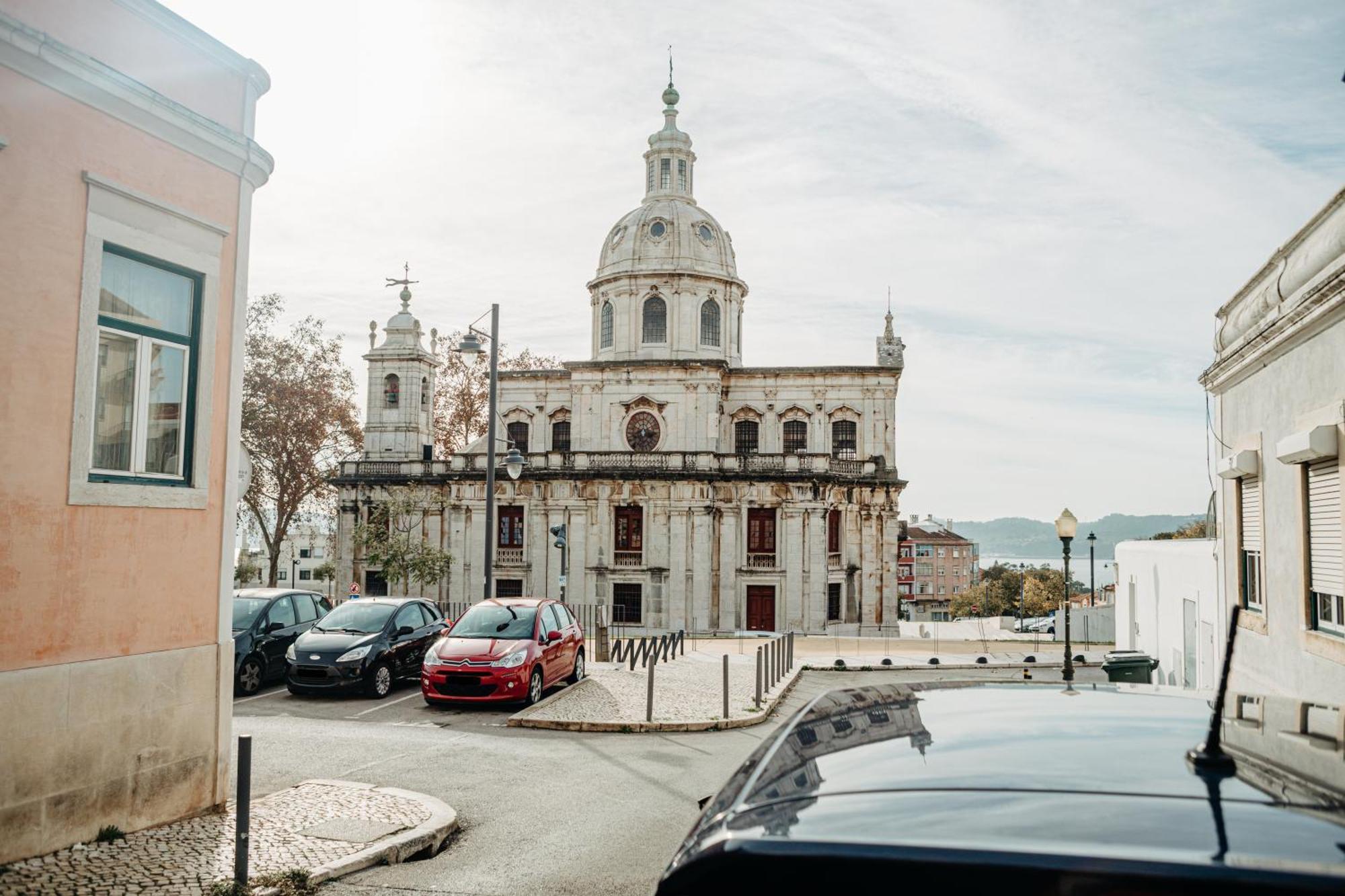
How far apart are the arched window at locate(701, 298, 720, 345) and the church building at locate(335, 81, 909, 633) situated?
8cm

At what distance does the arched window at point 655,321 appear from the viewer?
51.2 m

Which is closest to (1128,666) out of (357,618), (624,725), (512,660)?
(624,725)

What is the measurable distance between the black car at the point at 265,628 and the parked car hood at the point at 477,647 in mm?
3071

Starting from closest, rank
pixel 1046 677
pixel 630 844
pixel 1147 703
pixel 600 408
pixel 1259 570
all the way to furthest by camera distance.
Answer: pixel 1147 703 < pixel 630 844 < pixel 1259 570 < pixel 1046 677 < pixel 600 408

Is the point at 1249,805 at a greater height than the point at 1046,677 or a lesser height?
greater

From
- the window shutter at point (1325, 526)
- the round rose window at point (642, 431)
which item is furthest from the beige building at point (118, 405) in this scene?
the round rose window at point (642, 431)

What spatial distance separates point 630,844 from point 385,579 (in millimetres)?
40283

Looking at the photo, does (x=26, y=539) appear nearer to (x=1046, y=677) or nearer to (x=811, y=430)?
(x=1046, y=677)

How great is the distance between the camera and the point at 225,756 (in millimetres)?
8398

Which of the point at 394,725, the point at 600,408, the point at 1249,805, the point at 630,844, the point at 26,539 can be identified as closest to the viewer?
the point at 1249,805

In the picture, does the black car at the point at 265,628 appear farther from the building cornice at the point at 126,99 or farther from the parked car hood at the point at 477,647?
the building cornice at the point at 126,99

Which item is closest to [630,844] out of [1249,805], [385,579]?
[1249,805]

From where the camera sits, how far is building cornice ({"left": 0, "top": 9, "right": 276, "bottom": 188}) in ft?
22.0

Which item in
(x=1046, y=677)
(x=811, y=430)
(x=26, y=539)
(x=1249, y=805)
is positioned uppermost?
(x=811, y=430)
